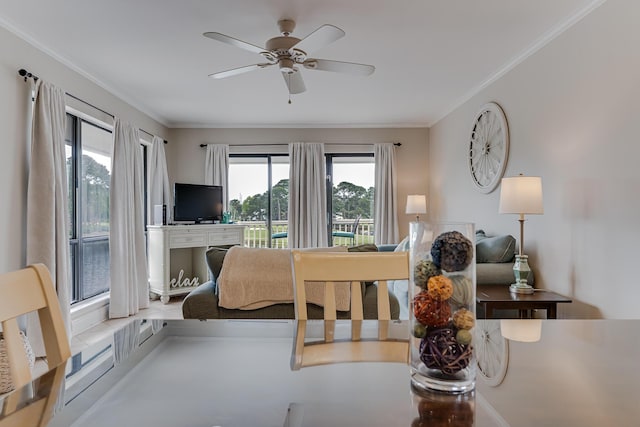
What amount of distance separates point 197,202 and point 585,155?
4648mm

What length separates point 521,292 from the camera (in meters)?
2.63

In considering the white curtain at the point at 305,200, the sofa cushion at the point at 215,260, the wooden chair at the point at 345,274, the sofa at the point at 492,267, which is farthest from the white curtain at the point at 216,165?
the wooden chair at the point at 345,274

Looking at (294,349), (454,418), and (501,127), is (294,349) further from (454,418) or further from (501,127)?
(501,127)

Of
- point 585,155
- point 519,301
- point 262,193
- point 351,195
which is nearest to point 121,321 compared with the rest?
point 262,193

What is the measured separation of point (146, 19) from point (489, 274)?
125 inches

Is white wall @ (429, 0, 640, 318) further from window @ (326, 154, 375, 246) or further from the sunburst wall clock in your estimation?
window @ (326, 154, 375, 246)

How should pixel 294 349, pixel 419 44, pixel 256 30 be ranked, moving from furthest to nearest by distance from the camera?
pixel 419 44
pixel 256 30
pixel 294 349

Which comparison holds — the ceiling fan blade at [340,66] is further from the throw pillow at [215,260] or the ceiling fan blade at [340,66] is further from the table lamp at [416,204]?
the table lamp at [416,204]

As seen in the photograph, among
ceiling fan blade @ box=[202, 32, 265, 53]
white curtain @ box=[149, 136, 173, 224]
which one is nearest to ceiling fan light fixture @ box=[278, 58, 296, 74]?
ceiling fan blade @ box=[202, 32, 265, 53]

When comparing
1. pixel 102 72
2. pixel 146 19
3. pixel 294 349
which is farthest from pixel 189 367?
pixel 102 72

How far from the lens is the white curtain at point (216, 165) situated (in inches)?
233

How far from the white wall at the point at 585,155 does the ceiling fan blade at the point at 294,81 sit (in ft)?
6.46

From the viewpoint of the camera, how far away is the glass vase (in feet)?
2.30

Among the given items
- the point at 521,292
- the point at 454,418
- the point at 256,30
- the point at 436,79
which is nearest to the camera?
the point at 454,418
